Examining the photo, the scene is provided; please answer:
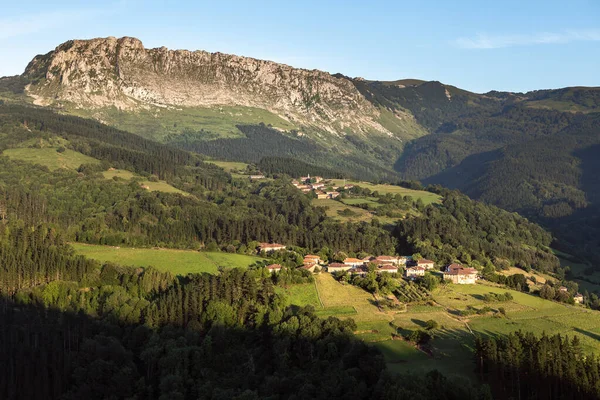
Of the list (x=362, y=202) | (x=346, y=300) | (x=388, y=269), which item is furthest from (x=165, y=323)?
(x=362, y=202)

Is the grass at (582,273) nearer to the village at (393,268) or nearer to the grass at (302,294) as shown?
the village at (393,268)

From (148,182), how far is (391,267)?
3995 inches

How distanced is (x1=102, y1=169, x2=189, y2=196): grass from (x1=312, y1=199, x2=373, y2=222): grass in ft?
146

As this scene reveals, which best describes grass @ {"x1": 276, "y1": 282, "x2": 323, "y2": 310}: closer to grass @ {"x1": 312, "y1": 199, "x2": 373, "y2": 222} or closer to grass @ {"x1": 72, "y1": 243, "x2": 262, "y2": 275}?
grass @ {"x1": 72, "y1": 243, "x2": 262, "y2": 275}

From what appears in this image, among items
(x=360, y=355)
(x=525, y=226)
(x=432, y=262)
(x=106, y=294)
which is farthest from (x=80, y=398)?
(x=525, y=226)

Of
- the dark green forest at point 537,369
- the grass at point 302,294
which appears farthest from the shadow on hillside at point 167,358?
the dark green forest at point 537,369

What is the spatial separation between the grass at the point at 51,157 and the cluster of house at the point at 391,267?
292 feet

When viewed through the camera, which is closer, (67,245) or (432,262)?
(67,245)

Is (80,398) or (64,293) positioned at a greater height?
(64,293)

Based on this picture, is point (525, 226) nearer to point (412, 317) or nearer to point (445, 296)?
point (445, 296)

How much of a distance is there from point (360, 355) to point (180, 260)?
51.5m

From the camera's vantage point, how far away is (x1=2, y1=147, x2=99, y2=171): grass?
180250 mm

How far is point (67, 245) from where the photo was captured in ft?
347

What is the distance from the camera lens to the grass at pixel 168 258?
10156 centimetres
